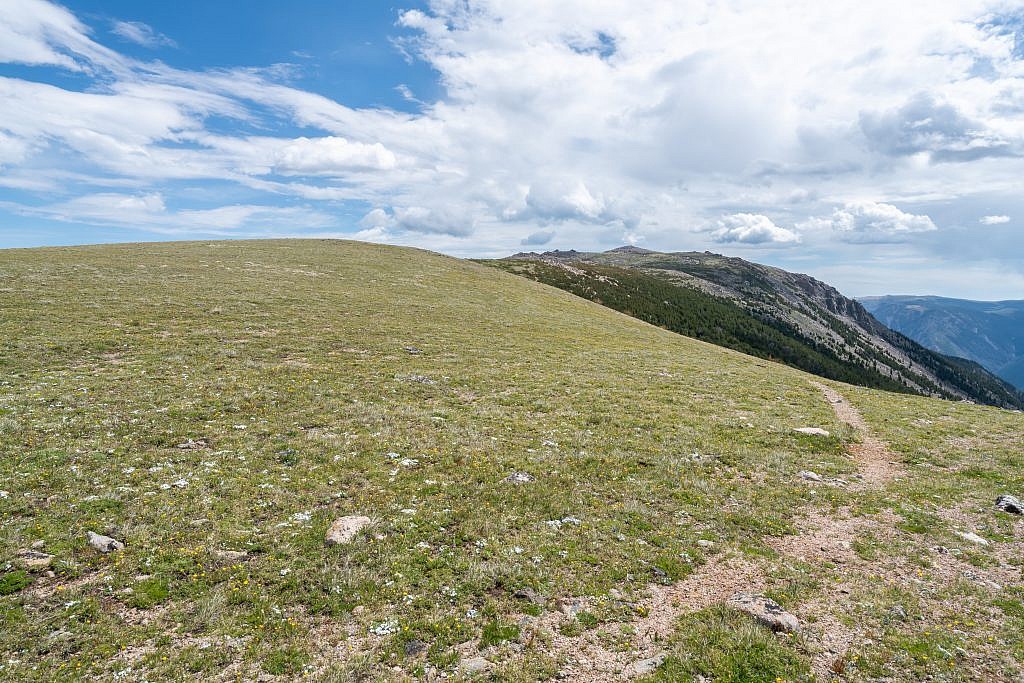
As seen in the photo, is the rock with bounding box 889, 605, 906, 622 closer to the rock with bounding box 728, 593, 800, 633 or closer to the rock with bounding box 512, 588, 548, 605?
the rock with bounding box 728, 593, 800, 633

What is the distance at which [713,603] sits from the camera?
10406mm

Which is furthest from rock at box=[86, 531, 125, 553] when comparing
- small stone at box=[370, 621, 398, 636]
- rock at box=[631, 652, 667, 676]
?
rock at box=[631, 652, 667, 676]

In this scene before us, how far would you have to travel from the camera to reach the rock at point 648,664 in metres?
8.45

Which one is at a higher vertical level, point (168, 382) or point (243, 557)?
point (168, 382)

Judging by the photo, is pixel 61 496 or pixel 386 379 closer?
pixel 61 496

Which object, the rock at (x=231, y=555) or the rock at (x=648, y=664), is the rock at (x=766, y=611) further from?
the rock at (x=231, y=555)

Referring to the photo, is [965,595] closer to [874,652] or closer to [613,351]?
[874,652]

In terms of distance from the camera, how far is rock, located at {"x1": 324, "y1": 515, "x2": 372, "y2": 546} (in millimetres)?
11808

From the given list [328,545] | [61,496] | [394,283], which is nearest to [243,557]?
[328,545]

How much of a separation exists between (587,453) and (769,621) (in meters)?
8.98

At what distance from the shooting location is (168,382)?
2166 centimetres

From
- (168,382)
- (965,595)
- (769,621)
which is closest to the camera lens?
(769,621)

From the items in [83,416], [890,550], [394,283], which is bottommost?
[890,550]

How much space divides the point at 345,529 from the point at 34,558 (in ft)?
21.5
